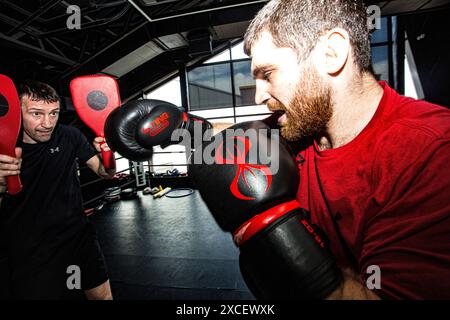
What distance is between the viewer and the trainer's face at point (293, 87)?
88 centimetres

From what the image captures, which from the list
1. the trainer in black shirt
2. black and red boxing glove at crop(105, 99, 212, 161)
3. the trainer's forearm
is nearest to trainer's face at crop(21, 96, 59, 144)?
the trainer in black shirt

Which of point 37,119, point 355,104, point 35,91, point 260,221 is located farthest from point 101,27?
point 260,221

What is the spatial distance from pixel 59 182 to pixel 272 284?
1.77 m

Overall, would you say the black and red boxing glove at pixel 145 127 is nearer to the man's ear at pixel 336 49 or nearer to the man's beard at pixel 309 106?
the man's beard at pixel 309 106

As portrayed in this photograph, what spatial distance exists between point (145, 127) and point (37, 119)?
3.53 feet

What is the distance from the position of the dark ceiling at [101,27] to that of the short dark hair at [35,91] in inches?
93.7

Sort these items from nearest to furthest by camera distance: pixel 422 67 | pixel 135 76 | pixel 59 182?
pixel 59 182 → pixel 422 67 → pixel 135 76

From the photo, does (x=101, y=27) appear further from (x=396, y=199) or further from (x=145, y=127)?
(x=396, y=199)

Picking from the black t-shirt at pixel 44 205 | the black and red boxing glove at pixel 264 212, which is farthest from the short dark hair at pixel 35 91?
the black and red boxing glove at pixel 264 212

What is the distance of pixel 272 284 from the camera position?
676 mm

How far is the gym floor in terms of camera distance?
2.47 m

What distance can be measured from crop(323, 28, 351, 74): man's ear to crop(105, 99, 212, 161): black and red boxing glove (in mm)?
706

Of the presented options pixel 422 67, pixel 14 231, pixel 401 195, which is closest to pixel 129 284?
pixel 14 231
